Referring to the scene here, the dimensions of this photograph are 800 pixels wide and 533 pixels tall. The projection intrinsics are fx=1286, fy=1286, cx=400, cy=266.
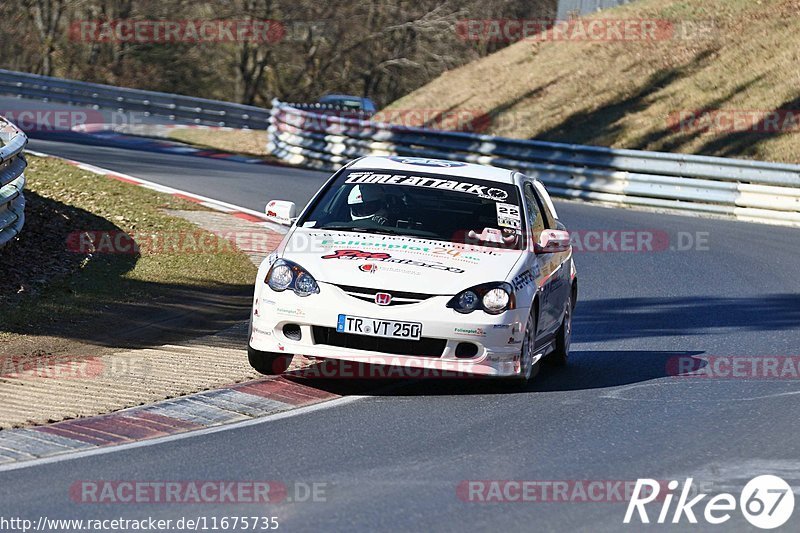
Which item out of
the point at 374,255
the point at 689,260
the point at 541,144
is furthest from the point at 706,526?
the point at 541,144

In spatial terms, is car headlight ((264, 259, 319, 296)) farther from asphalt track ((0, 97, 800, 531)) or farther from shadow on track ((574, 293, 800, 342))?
shadow on track ((574, 293, 800, 342))

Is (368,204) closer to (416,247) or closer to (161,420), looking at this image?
(416,247)

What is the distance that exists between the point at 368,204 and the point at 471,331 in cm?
159

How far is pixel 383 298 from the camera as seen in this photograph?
26.2 feet

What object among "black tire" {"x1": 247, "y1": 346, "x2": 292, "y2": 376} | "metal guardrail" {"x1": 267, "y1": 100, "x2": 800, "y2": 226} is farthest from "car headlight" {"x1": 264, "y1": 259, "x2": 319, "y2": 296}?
"metal guardrail" {"x1": 267, "y1": 100, "x2": 800, "y2": 226}

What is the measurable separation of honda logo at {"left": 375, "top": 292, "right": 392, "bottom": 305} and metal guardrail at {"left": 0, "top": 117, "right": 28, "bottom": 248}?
15.7 ft

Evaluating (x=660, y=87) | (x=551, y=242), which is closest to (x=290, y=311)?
(x=551, y=242)

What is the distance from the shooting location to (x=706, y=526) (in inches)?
220

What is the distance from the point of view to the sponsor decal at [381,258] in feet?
27.0

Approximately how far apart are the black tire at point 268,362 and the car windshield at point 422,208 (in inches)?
39.0

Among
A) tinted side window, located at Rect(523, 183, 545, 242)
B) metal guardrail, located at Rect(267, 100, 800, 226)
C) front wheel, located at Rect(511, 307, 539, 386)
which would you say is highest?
tinted side window, located at Rect(523, 183, 545, 242)

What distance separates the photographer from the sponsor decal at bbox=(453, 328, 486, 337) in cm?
800

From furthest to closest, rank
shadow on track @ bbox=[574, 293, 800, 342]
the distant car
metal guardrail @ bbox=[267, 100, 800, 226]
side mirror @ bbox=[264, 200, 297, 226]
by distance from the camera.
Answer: the distant car, metal guardrail @ bbox=[267, 100, 800, 226], shadow on track @ bbox=[574, 293, 800, 342], side mirror @ bbox=[264, 200, 297, 226]

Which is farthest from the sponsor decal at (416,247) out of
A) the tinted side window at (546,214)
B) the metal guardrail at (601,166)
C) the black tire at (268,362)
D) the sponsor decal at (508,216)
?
the metal guardrail at (601,166)
